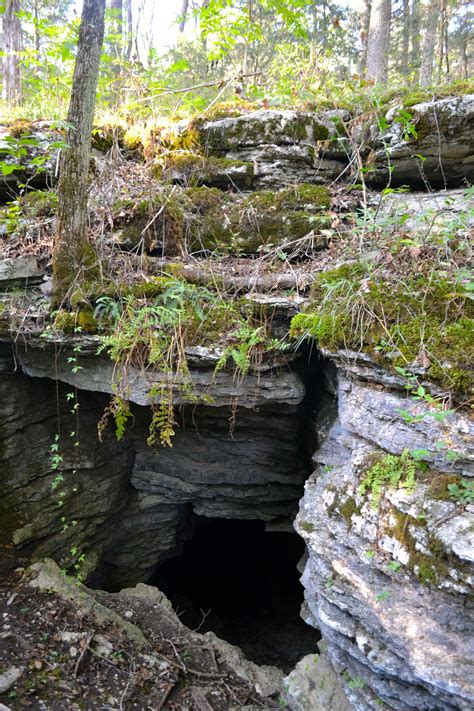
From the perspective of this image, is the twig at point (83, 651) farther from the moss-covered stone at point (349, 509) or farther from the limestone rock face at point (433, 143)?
the limestone rock face at point (433, 143)

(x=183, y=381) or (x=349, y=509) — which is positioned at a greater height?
(x=183, y=381)

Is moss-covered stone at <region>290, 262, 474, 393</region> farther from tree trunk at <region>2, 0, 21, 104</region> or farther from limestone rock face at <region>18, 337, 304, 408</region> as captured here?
tree trunk at <region>2, 0, 21, 104</region>

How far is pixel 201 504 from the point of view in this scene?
6086 mm

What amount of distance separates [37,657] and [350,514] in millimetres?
3054

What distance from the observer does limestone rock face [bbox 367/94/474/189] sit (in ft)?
14.2

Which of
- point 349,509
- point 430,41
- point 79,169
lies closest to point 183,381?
point 349,509

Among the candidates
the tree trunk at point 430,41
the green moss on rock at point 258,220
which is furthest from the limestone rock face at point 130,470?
the tree trunk at point 430,41

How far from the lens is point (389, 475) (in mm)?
2818

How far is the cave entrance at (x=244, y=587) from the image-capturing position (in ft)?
23.8

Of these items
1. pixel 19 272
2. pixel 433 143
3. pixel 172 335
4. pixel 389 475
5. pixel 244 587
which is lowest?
pixel 244 587

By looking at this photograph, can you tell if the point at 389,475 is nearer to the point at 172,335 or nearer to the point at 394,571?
the point at 394,571

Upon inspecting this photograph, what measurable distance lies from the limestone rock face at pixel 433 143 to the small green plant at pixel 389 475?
2.87 meters

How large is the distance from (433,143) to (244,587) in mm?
8217

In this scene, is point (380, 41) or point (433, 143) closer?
point (433, 143)
